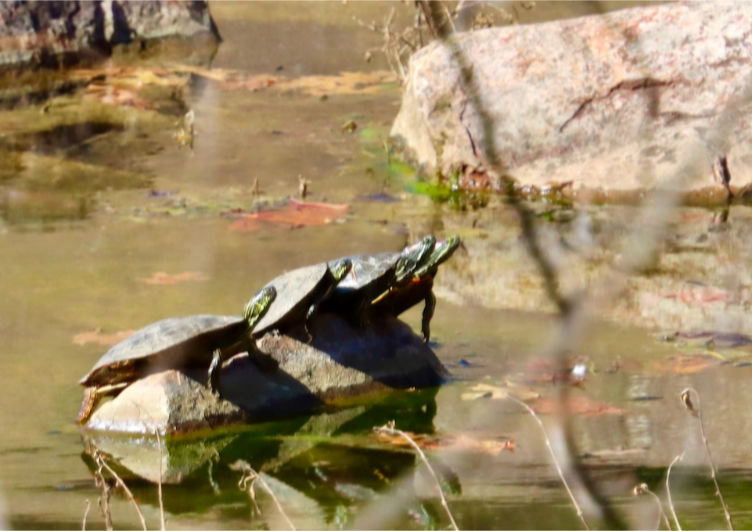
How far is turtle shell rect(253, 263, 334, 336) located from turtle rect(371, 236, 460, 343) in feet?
1.08

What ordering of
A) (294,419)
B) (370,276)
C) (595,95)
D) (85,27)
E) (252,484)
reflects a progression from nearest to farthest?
(252,484)
(294,419)
(370,276)
(595,95)
(85,27)

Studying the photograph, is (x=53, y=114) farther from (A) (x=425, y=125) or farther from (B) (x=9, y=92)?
(A) (x=425, y=125)

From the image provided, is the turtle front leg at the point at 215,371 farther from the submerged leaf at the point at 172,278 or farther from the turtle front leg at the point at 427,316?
the submerged leaf at the point at 172,278

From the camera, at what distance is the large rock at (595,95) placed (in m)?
8.73

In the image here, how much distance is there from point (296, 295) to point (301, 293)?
30mm

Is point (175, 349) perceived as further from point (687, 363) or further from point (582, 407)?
point (687, 363)

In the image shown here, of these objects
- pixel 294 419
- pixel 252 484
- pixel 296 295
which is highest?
pixel 252 484

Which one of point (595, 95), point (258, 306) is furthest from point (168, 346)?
point (595, 95)

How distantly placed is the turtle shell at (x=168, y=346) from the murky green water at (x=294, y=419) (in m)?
0.29

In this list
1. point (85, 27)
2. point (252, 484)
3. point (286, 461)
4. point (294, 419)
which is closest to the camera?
point (252, 484)

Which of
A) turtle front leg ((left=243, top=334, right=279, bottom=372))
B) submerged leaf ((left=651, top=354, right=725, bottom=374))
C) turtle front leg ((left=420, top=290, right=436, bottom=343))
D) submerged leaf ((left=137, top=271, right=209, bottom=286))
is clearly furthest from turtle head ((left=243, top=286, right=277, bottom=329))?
submerged leaf ((left=137, top=271, right=209, bottom=286))

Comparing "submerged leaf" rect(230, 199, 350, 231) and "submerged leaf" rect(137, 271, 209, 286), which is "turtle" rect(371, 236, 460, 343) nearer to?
"submerged leaf" rect(137, 271, 209, 286)

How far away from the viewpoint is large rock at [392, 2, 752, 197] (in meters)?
8.73

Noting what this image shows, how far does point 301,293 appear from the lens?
196 inches
